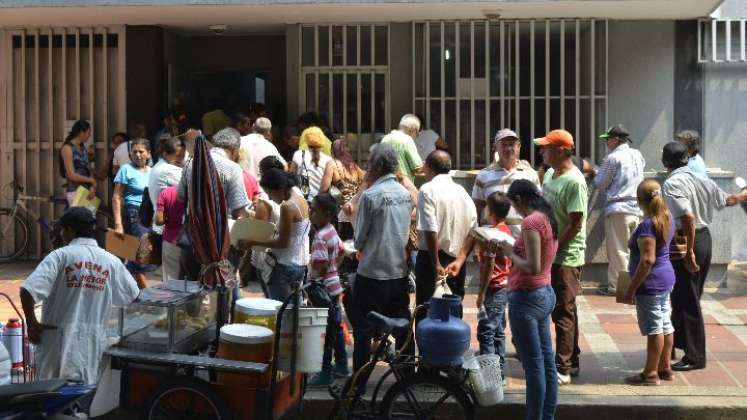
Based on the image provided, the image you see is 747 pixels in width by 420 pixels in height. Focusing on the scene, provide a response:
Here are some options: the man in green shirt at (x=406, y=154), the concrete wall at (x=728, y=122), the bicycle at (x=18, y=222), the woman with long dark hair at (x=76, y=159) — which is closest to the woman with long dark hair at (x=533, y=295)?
the man in green shirt at (x=406, y=154)

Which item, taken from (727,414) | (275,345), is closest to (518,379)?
(727,414)

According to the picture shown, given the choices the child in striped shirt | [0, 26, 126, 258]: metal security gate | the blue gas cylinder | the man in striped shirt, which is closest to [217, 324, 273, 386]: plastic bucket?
the blue gas cylinder

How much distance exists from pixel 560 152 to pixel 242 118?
Result: 221 inches

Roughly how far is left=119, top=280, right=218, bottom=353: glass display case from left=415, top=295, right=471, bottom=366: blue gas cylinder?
145cm

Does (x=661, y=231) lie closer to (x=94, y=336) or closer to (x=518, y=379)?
Result: (x=518, y=379)

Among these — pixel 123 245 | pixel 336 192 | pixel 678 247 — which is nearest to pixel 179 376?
pixel 123 245

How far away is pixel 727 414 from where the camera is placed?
7.79m

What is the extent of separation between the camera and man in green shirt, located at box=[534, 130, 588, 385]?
26.7ft

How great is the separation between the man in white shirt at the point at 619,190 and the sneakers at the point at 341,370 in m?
4.08

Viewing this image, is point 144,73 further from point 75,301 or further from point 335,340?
point 75,301

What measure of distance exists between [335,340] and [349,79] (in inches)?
238

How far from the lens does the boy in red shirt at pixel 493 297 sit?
8.04 m

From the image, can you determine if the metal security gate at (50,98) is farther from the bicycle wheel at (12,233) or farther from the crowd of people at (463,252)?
the crowd of people at (463,252)

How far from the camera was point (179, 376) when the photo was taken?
6.80 meters
